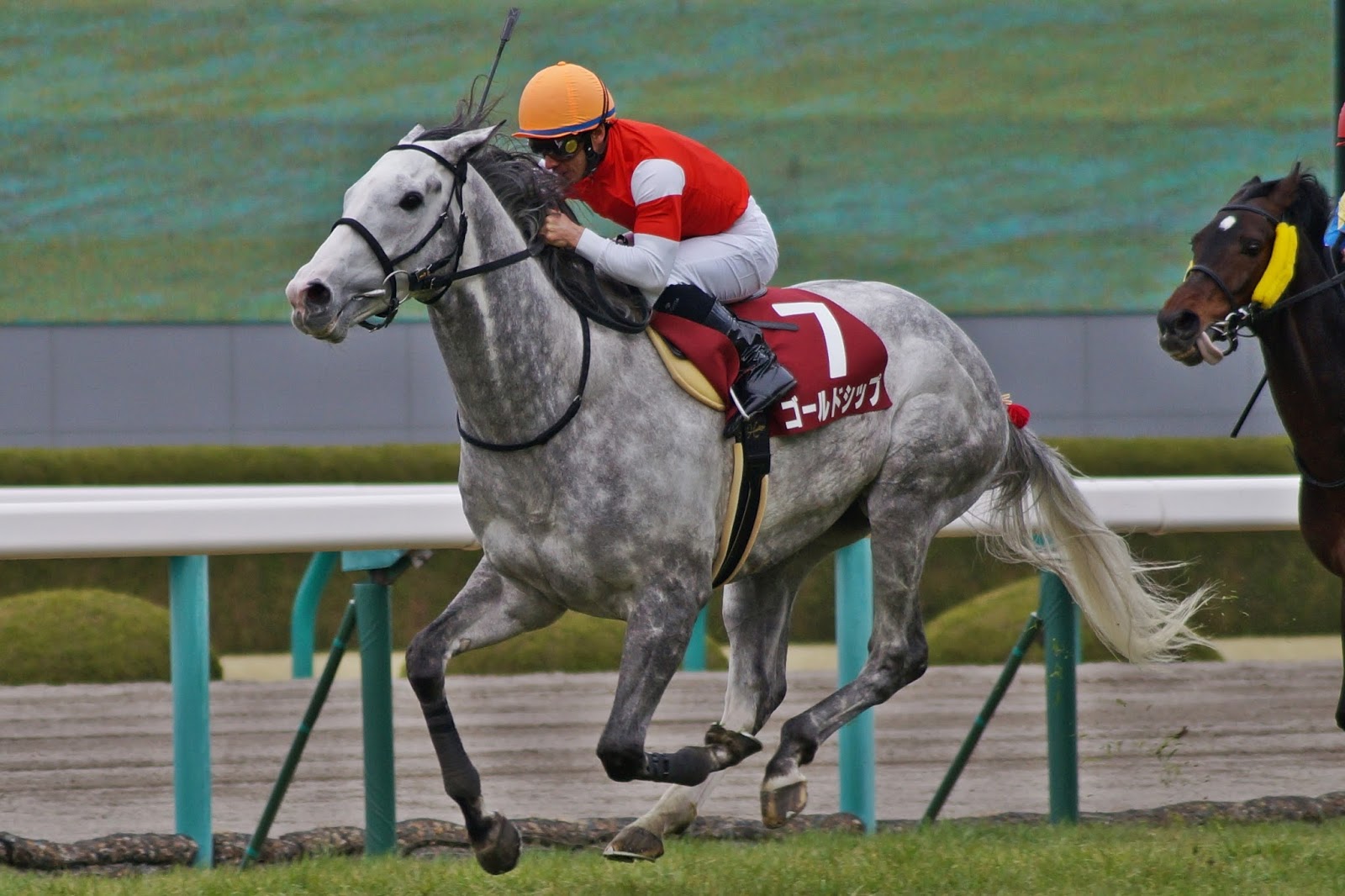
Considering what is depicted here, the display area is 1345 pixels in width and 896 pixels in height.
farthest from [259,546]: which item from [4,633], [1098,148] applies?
[1098,148]

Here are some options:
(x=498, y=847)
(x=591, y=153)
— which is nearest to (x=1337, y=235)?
(x=591, y=153)

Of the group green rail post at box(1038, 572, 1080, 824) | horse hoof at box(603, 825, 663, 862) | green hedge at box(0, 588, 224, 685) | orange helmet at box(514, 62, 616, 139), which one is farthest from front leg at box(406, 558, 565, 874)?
green hedge at box(0, 588, 224, 685)

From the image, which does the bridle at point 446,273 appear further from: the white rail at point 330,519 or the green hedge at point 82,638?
the green hedge at point 82,638

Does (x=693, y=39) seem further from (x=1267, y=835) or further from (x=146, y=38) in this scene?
(x=1267, y=835)

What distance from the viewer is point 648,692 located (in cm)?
331

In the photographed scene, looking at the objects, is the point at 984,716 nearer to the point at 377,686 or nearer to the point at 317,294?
the point at 377,686

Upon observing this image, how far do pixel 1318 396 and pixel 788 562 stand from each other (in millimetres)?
1349

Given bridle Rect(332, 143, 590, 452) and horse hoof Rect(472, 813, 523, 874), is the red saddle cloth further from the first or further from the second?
horse hoof Rect(472, 813, 523, 874)

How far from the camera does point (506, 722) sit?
619cm

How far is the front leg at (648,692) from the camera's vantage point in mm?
3236

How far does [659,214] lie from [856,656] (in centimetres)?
169

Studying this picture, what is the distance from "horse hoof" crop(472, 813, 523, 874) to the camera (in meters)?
3.34

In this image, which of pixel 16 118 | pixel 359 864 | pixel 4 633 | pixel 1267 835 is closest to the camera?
pixel 359 864

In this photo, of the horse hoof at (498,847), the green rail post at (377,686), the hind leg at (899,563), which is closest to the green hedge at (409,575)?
the green rail post at (377,686)
